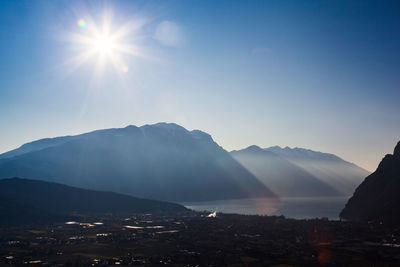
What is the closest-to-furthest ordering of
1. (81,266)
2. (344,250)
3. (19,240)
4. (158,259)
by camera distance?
(81,266), (158,259), (344,250), (19,240)

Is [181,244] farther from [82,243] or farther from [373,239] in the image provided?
[373,239]

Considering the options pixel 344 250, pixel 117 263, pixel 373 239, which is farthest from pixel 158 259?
pixel 373 239

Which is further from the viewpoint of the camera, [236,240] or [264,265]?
[236,240]

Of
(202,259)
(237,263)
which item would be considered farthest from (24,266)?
(237,263)

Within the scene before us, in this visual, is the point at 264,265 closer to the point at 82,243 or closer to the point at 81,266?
the point at 81,266

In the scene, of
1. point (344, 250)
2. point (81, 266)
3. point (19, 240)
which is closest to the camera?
point (81, 266)

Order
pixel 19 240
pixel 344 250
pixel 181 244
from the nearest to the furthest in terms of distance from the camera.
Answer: pixel 344 250 → pixel 181 244 → pixel 19 240

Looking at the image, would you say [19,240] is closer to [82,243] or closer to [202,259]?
[82,243]

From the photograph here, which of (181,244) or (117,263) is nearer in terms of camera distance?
(117,263)

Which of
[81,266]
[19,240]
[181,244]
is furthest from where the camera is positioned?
[19,240]
